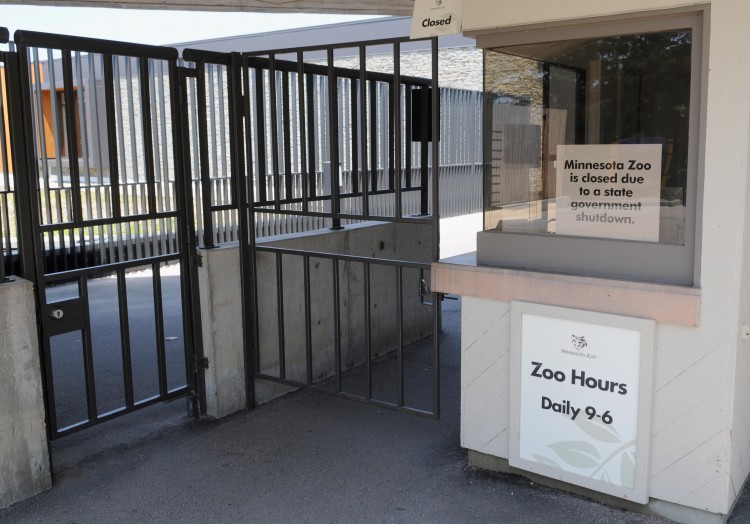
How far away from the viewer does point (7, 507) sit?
11.7 feet

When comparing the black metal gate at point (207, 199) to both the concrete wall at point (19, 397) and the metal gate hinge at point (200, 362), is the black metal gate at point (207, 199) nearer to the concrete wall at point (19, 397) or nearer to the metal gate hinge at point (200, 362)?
the metal gate hinge at point (200, 362)

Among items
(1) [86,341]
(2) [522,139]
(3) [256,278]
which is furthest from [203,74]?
(2) [522,139]

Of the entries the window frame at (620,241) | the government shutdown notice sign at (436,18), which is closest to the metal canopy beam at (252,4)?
the government shutdown notice sign at (436,18)

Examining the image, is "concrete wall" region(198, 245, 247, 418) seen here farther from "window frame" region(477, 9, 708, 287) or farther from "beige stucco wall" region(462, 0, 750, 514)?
"beige stucco wall" region(462, 0, 750, 514)

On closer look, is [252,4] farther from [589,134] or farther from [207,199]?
[589,134]

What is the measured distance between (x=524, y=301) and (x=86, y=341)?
2.52m

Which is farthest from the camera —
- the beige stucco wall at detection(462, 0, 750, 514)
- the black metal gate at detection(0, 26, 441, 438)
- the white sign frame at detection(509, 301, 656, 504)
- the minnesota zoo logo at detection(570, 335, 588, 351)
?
the black metal gate at detection(0, 26, 441, 438)

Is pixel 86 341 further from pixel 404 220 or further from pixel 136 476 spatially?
pixel 404 220

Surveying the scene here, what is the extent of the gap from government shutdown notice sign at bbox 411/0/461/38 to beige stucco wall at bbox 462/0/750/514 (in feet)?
0.51

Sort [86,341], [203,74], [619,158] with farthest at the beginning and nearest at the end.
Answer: [203,74]
[86,341]
[619,158]

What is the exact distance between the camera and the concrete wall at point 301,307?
4742 mm

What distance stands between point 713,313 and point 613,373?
533mm

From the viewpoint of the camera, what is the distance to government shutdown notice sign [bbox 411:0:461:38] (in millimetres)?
3633

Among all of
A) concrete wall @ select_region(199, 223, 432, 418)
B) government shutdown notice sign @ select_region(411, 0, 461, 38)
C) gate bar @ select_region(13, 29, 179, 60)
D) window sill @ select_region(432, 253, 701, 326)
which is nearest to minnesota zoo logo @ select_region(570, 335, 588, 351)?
window sill @ select_region(432, 253, 701, 326)
